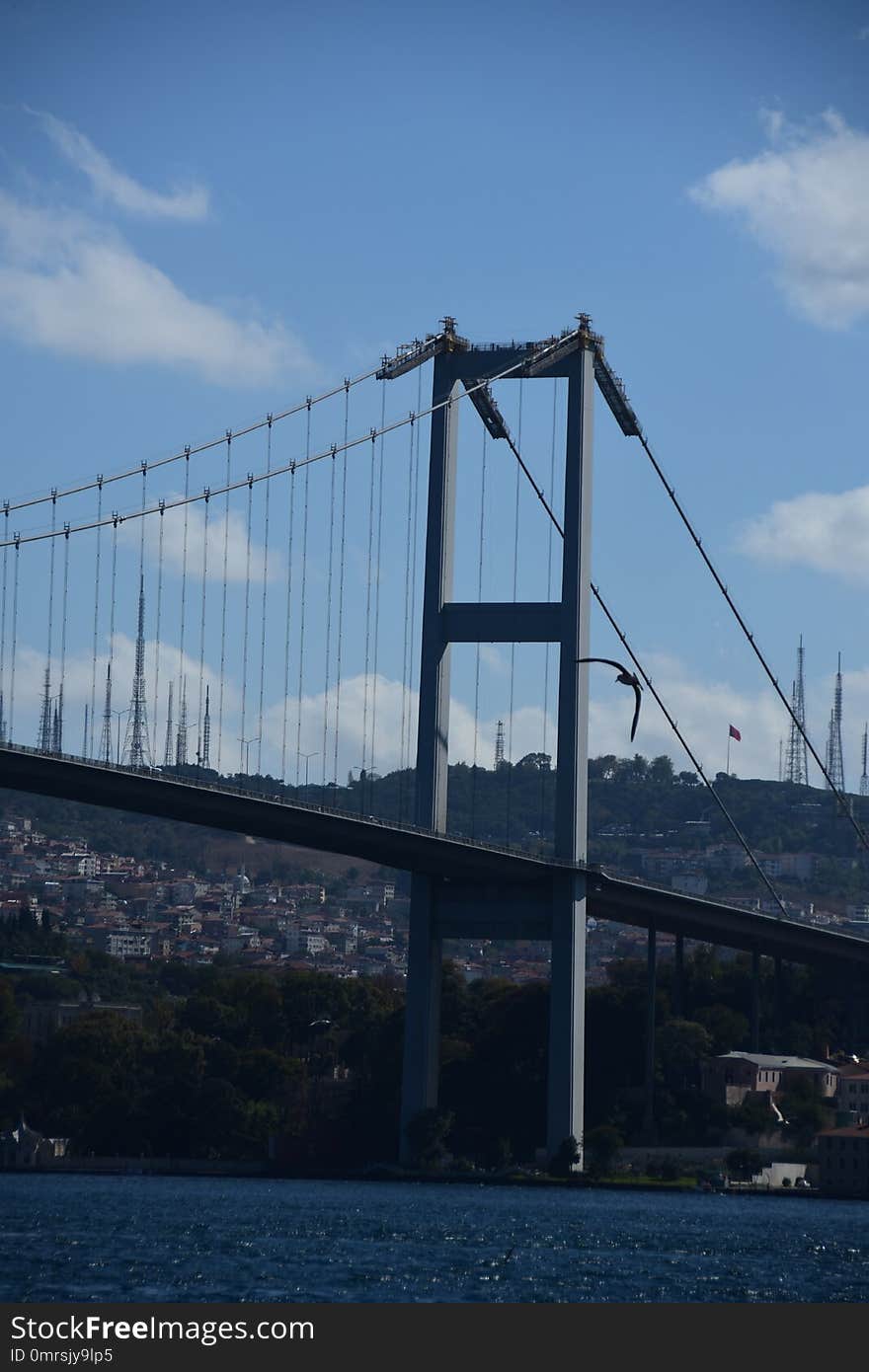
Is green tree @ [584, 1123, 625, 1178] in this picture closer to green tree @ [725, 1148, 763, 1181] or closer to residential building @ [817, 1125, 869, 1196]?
green tree @ [725, 1148, 763, 1181]

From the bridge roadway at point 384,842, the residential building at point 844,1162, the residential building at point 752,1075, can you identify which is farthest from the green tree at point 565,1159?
the residential building at point 752,1075

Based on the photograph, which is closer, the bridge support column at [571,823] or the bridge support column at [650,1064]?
the bridge support column at [571,823]

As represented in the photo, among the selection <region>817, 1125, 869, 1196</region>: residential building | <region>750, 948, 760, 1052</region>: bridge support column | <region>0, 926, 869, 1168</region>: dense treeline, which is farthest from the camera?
<region>750, 948, 760, 1052</region>: bridge support column

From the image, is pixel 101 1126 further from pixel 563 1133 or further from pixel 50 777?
pixel 50 777

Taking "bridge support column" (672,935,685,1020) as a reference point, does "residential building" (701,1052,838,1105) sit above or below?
below

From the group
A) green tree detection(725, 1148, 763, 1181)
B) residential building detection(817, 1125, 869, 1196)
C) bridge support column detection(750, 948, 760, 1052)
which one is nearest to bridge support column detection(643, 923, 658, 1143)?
green tree detection(725, 1148, 763, 1181)

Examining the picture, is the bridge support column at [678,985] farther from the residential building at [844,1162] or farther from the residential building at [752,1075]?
the residential building at [844,1162]

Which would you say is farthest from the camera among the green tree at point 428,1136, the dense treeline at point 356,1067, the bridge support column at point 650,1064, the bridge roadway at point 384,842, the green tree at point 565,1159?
the dense treeline at point 356,1067
